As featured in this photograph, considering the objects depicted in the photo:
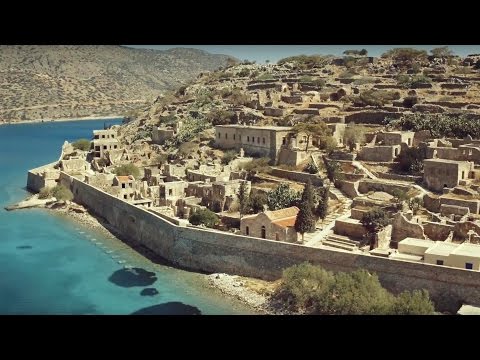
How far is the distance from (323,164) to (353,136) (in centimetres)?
215

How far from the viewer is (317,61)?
44.6 metres

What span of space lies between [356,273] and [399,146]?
363 inches

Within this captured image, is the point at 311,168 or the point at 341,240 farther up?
the point at 311,168

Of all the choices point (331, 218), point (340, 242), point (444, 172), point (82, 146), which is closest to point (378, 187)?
point (444, 172)

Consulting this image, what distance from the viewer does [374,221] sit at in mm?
15203

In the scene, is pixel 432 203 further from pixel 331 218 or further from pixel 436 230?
pixel 331 218

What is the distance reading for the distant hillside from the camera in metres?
81.7

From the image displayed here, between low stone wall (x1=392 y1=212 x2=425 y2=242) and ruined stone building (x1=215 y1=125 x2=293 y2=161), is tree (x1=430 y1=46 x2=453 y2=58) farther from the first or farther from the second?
low stone wall (x1=392 y1=212 x2=425 y2=242)

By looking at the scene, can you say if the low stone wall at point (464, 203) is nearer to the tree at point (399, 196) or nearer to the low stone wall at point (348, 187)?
the tree at point (399, 196)

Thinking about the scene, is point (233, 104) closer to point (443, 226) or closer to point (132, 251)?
point (132, 251)

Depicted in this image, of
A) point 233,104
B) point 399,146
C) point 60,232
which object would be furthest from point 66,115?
point 399,146

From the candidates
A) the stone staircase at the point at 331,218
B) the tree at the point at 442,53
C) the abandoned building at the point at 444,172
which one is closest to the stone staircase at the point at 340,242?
the stone staircase at the point at 331,218

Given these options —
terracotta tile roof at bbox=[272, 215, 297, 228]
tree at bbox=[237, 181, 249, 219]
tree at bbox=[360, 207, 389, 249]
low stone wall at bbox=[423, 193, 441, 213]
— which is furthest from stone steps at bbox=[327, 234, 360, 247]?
tree at bbox=[237, 181, 249, 219]
